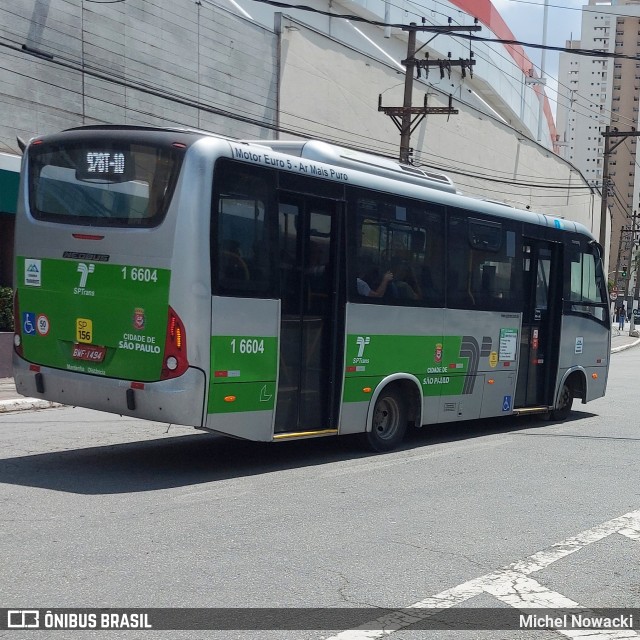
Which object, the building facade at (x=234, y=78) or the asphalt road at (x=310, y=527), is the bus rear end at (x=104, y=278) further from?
the building facade at (x=234, y=78)

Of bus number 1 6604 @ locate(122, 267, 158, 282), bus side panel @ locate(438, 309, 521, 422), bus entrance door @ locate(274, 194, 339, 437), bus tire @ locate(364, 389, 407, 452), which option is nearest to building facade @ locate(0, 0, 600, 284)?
bus side panel @ locate(438, 309, 521, 422)

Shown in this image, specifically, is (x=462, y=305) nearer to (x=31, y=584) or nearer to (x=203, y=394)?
(x=203, y=394)

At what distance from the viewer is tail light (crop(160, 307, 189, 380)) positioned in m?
8.57

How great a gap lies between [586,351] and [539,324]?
1675mm

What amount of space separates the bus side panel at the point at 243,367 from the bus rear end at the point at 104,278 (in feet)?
0.97

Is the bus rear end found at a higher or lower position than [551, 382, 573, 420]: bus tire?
higher

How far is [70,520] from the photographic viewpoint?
7219 mm

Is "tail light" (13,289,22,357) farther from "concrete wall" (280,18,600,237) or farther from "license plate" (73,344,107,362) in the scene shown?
"concrete wall" (280,18,600,237)

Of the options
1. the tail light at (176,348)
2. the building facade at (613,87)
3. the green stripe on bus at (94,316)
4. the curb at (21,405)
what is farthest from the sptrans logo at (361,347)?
the building facade at (613,87)

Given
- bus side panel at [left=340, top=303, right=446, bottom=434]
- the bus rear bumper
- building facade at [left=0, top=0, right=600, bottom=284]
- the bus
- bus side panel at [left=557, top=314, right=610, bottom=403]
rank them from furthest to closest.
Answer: building facade at [left=0, top=0, right=600, bottom=284] < bus side panel at [left=557, top=314, right=610, bottom=403] < bus side panel at [left=340, top=303, right=446, bottom=434] < the bus < the bus rear bumper

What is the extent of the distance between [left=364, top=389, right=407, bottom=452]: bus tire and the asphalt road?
192 mm

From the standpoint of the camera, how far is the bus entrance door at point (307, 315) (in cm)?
966

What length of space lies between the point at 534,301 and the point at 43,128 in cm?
1140

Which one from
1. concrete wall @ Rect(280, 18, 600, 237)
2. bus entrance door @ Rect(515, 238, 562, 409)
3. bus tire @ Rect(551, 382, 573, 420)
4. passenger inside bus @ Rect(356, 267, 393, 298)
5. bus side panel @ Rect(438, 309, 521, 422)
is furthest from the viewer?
concrete wall @ Rect(280, 18, 600, 237)
